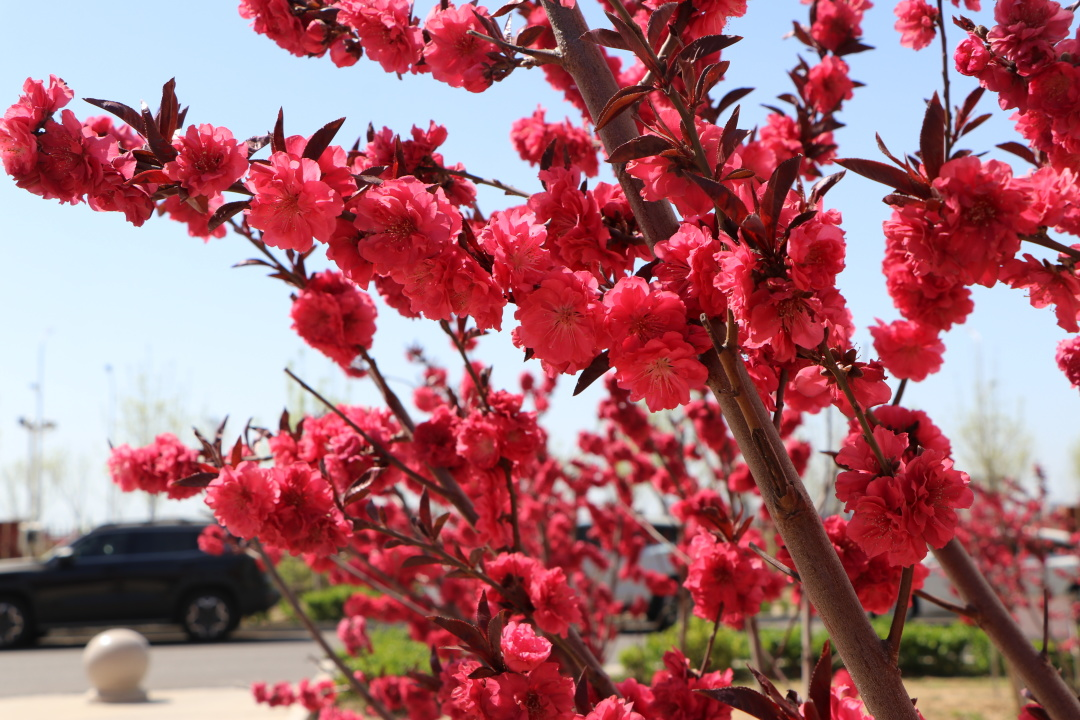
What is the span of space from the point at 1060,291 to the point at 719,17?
725 mm

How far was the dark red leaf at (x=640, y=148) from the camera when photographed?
45.5 inches

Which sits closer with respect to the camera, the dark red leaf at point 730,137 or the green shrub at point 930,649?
the dark red leaf at point 730,137

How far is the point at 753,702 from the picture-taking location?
4.20 ft

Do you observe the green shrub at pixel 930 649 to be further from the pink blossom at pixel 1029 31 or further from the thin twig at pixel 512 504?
the pink blossom at pixel 1029 31

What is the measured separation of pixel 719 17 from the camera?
149 cm

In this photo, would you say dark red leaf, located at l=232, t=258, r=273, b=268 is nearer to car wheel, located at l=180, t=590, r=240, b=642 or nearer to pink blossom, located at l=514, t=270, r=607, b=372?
pink blossom, located at l=514, t=270, r=607, b=372

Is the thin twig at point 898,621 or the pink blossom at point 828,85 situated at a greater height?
the pink blossom at point 828,85

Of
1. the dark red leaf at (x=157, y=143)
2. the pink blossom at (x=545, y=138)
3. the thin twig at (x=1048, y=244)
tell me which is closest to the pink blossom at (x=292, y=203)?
the dark red leaf at (x=157, y=143)

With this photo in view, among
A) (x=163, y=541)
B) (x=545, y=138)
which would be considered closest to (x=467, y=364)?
(x=545, y=138)

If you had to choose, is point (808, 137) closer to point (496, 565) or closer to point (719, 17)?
point (719, 17)

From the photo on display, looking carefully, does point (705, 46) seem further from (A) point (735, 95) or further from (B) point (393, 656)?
(B) point (393, 656)

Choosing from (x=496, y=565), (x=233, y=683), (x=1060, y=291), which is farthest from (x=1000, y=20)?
(x=233, y=683)

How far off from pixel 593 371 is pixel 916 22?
5.19 ft

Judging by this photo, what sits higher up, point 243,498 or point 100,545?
point 100,545
